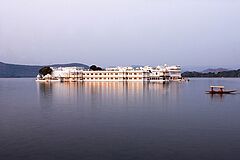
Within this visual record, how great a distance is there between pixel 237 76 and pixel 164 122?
6788 inches

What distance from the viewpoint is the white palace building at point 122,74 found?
8894 cm

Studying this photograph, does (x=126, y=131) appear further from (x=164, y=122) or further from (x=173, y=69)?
(x=173, y=69)

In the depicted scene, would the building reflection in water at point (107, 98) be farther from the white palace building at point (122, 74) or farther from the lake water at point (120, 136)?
the white palace building at point (122, 74)

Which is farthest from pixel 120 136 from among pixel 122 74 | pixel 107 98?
pixel 122 74

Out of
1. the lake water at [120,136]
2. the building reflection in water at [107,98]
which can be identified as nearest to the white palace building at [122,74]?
the building reflection in water at [107,98]

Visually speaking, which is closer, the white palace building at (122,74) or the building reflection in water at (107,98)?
the building reflection in water at (107,98)

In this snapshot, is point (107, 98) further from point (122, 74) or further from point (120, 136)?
point (122, 74)

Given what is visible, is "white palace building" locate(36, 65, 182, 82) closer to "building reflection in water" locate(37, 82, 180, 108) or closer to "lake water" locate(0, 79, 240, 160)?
"building reflection in water" locate(37, 82, 180, 108)

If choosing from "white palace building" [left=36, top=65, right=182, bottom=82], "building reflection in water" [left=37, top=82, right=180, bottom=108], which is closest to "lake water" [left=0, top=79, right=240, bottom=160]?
"building reflection in water" [left=37, top=82, right=180, bottom=108]

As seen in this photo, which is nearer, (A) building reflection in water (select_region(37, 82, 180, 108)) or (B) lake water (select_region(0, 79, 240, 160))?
(B) lake water (select_region(0, 79, 240, 160))

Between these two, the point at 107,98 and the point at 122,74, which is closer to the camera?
the point at 107,98

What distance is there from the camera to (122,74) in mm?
89188

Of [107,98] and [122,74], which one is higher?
[122,74]

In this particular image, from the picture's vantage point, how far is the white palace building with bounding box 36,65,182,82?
88.9m
